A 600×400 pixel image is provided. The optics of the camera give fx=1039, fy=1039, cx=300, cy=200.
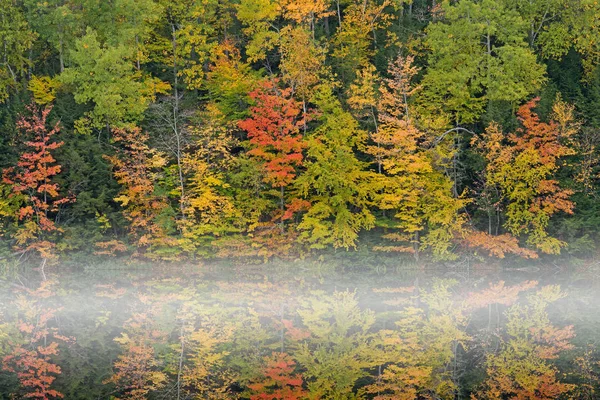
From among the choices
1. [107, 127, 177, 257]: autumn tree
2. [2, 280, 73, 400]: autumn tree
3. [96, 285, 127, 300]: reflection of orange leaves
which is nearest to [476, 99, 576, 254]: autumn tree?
[107, 127, 177, 257]: autumn tree

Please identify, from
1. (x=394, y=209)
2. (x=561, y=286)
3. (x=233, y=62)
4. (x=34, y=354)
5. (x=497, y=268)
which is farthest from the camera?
(x=233, y=62)

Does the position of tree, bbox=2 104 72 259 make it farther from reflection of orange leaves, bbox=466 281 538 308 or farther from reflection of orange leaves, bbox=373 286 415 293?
reflection of orange leaves, bbox=466 281 538 308

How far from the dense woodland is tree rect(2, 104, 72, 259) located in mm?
159

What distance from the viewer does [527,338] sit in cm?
3866

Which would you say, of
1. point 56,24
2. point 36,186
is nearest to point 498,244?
point 36,186

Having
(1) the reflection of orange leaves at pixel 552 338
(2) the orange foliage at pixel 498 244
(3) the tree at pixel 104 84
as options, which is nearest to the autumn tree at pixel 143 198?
(3) the tree at pixel 104 84

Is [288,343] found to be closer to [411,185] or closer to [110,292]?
[110,292]

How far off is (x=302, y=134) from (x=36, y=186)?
604 inches

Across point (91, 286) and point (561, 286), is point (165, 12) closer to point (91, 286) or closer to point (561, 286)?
point (91, 286)

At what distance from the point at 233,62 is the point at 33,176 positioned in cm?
1433

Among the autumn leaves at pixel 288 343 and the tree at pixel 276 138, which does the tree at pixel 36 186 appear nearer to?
the autumn leaves at pixel 288 343

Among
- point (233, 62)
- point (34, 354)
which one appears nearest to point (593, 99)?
point (233, 62)

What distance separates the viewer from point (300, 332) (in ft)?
134

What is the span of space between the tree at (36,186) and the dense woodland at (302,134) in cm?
16
